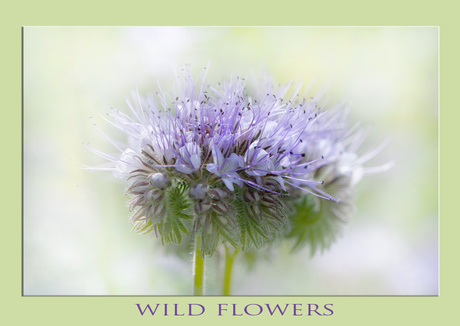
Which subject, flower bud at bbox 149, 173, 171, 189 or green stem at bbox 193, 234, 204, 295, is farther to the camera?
green stem at bbox 193, 234, 204, 295

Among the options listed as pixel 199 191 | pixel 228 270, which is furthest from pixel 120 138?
pixel 199 191

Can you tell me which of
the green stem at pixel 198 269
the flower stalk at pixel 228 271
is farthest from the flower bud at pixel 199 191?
the flower stalk at pixel 228 271

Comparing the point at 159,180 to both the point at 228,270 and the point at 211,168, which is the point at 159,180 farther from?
the point at 228,270

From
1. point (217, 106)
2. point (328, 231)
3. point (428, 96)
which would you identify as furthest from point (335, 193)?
point (217, 106)

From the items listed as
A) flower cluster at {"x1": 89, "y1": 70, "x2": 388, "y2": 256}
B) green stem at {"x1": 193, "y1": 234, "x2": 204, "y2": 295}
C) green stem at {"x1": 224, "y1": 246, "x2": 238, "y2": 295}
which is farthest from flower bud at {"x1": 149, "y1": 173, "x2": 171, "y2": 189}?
green stem at {"x1": 224, "y1": 246, "x2": 238, "y2": 295}

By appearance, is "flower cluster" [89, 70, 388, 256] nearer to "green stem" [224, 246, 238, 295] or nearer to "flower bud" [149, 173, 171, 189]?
"flower bud" [149, 173, 171, 189]
